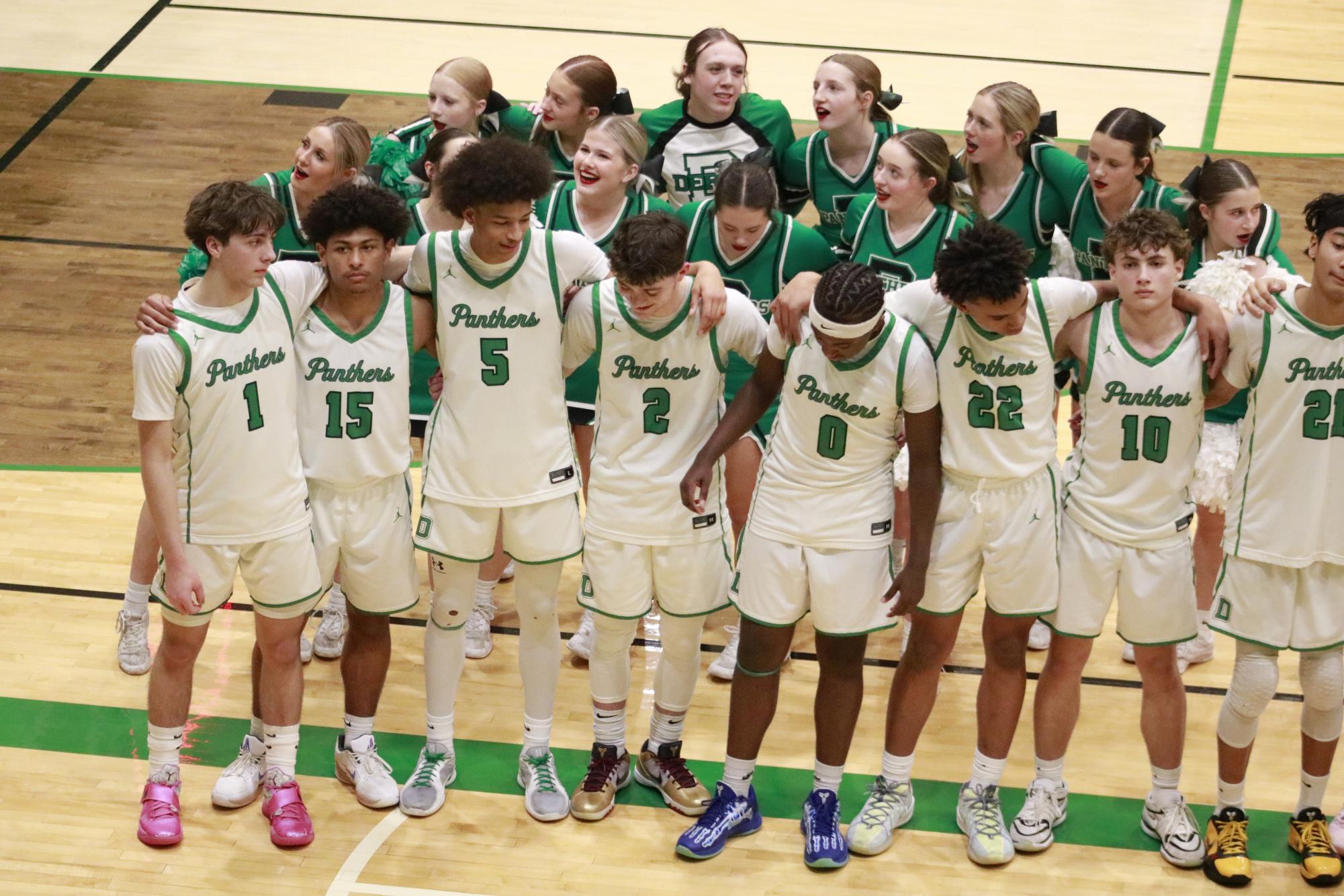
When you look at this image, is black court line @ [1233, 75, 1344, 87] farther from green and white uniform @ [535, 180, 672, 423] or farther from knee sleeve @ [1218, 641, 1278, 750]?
knee sleeve @ [1218, 641, 1278, 750]

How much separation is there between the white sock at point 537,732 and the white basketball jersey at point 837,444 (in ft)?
3.20

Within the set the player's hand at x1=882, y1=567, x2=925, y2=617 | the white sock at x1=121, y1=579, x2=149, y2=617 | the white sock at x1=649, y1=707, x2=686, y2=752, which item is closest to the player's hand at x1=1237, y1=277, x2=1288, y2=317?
the player's hand at x1=882, y1=567, x2=925, y2=617

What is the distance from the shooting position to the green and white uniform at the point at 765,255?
489cm

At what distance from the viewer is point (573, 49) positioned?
1138 centimetres

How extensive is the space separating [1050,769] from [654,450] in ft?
5.12

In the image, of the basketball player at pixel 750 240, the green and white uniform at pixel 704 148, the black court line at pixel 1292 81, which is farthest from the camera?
the black court line at pixel 1292 81

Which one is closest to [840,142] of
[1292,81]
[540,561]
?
[540,561]

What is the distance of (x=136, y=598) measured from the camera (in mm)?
5434

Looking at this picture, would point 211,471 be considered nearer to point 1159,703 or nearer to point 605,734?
point 605,734

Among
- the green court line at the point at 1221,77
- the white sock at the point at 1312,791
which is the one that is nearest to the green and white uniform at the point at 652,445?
the white sock at the point at 1312,791

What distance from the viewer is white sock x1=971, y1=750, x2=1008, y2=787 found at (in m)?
4.64

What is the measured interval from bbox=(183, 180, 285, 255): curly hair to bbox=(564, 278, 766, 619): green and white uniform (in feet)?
2.93

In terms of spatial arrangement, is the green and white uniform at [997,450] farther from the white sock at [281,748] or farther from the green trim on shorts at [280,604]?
the white sock at [281,748]

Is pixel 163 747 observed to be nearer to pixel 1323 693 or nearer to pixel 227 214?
pixel 227 214
